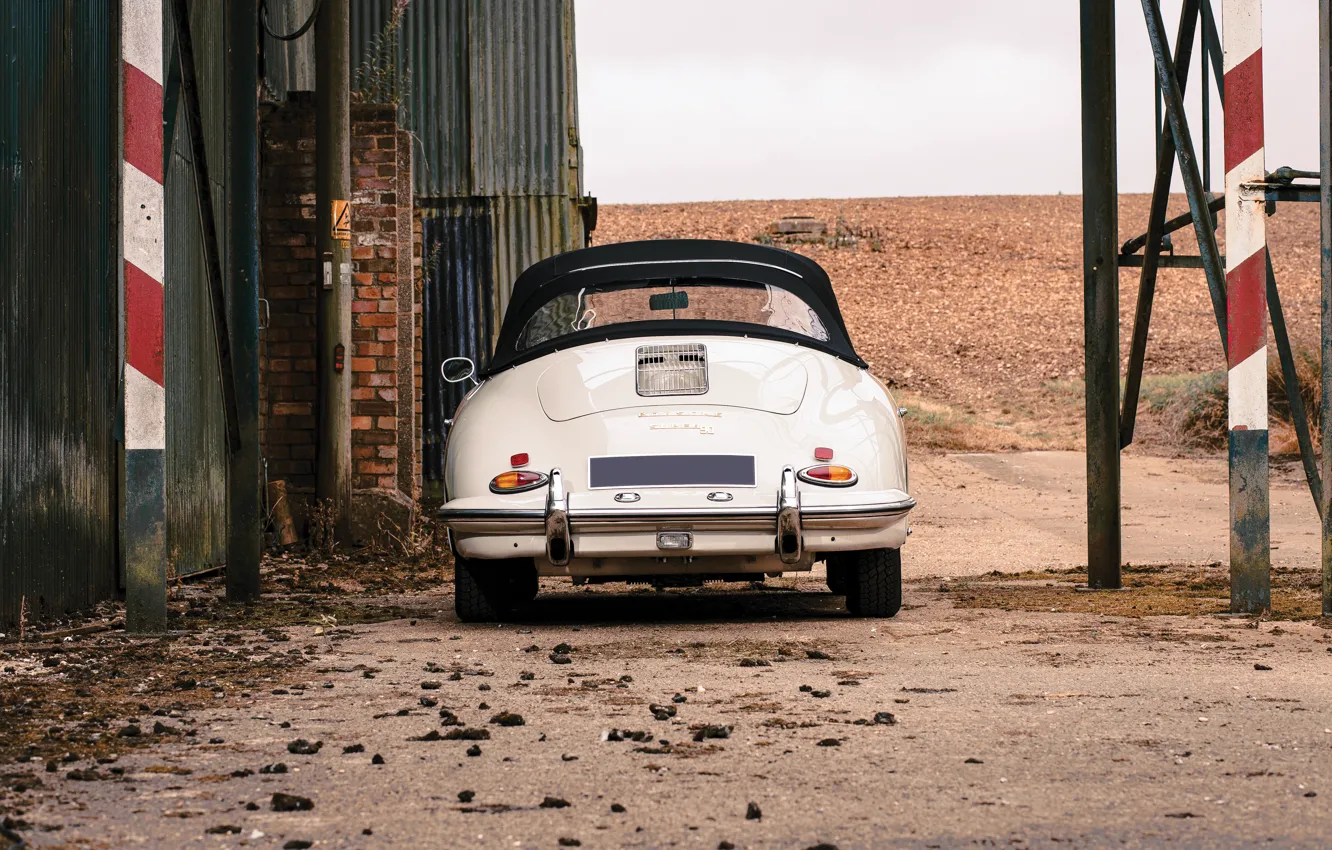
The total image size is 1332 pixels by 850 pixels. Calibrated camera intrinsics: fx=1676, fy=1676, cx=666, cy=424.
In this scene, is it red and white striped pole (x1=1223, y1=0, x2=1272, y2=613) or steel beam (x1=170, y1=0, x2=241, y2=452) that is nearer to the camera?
red and white striped pole (x1=1223, y1=0, x2=1272, y2=613)

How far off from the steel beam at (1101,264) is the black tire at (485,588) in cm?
320

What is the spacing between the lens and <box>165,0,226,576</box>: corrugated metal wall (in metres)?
9.05

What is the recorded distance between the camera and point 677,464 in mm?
6605

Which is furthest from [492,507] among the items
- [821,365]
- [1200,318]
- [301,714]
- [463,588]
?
[1200,318]

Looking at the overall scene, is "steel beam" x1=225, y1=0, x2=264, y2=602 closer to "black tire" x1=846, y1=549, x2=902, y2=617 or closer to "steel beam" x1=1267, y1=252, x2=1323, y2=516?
"black tire" x1=846, y1=549, x2=902, y2=617

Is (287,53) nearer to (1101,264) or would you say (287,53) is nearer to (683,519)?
(1101,264)

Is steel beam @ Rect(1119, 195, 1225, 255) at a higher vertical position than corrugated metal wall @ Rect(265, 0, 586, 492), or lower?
lower

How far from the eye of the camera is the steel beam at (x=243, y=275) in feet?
25.7

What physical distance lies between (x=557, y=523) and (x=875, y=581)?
142cm

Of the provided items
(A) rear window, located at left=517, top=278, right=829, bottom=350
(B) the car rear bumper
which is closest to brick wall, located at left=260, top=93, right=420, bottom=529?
(A) rear window, located at left=517, top=278, right=829, bottom=350

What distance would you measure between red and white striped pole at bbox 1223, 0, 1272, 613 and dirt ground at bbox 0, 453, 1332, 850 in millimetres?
291

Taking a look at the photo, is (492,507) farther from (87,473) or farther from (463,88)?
(463,88)

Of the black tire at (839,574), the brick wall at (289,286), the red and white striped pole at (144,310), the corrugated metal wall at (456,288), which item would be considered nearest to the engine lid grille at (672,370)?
the black tire at (839,574)

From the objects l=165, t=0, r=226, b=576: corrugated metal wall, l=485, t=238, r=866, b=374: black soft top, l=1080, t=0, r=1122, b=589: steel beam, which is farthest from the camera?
l=165, t=0, r=226, b=576: corrugated metal wall
